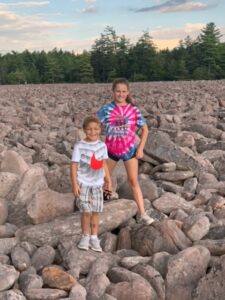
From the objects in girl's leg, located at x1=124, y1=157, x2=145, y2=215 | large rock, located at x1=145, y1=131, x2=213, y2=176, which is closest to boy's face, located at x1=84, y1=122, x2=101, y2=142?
girl's leg, located at x1=124, y1=157, x2=145, y2=215

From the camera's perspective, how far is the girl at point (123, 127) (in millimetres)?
7012

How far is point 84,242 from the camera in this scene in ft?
20.7

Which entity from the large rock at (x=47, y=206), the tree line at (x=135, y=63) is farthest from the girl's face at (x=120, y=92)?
the tree line at (x=135, y=63)

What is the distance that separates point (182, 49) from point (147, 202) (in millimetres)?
85447

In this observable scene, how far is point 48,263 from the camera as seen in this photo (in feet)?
20.2

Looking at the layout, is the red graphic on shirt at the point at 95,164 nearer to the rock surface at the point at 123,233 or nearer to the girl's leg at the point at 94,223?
the girl's leg at the point at 94,223

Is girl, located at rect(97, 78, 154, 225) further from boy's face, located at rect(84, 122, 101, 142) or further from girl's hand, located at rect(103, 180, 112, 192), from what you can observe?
boy's face, located at rect(84, 122, 101, 142)

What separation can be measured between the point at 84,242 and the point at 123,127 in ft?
5.02

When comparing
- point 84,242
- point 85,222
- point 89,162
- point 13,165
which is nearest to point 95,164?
point 89,162

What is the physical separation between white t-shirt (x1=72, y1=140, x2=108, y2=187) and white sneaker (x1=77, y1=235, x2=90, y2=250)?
588mm

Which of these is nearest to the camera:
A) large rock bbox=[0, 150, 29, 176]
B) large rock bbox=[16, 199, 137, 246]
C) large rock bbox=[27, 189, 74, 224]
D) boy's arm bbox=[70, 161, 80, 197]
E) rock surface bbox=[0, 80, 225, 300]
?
rock surface bbox=[0, 80, 225, 300]

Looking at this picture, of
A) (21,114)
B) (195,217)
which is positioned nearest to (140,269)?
(195,217)

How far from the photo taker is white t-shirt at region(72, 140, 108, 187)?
A: 6.30m

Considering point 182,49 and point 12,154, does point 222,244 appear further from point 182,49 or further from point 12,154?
point 182,49
